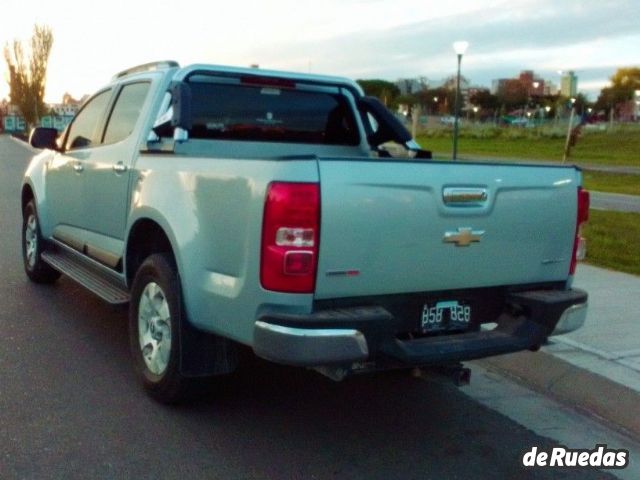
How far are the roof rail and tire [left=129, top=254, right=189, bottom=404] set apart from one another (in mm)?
1665

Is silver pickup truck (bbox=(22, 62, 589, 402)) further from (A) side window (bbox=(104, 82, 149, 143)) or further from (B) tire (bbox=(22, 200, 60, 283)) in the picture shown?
(B) tire (bbox=(22, 200, 60, 283))

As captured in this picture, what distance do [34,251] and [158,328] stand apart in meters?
3.77

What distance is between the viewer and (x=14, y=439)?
4570mm

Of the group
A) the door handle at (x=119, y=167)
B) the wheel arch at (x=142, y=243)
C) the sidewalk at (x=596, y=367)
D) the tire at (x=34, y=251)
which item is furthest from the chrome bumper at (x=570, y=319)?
the tire at (x=34, y=251)

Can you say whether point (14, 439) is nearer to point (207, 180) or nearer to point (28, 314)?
point (207, 180)

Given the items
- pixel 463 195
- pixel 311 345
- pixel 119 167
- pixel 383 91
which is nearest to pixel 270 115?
pixel 119 167

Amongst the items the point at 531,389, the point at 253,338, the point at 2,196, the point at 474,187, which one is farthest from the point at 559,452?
the point at 2,196

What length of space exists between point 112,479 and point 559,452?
230cm

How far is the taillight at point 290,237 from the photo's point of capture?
→ 4.01 meters

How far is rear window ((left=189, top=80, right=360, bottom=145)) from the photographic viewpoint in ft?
20.2

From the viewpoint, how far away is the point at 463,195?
4426 mm

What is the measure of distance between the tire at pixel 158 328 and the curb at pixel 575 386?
2.32 meters

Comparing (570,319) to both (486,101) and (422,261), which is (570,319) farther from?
(486,101)

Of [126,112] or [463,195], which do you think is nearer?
[463,195]
